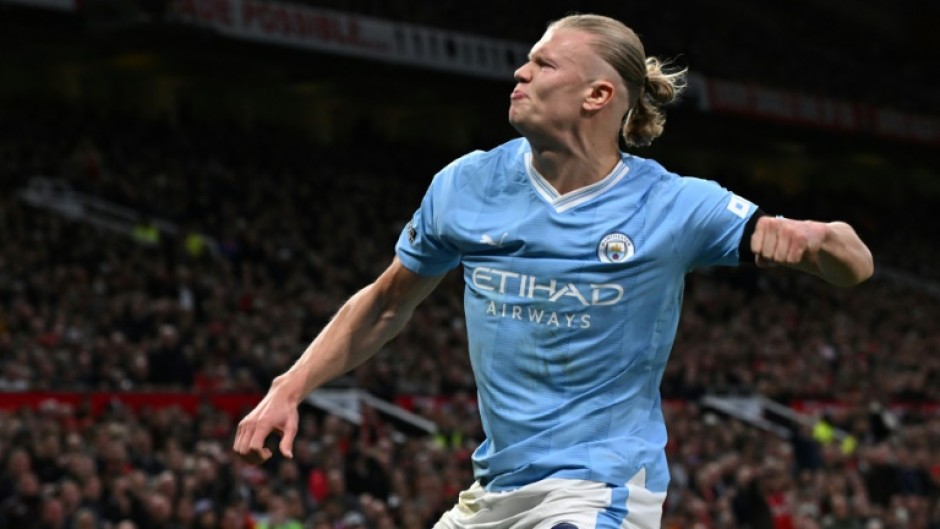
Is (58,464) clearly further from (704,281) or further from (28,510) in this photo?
(704,281)

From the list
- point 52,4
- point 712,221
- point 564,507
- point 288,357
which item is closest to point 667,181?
point 712,221

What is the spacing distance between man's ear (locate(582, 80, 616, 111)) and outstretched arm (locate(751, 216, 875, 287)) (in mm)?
609

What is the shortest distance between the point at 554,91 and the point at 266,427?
112 cm

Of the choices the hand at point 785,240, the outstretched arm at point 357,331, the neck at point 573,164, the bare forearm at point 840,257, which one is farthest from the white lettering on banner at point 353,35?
the bare forearm at point 840,257

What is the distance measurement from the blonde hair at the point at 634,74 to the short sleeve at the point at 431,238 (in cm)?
50

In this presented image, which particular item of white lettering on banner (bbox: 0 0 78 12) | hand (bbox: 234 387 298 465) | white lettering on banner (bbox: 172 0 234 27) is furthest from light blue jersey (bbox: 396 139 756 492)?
white lettering on banner (bbox: 172 0 234 27)

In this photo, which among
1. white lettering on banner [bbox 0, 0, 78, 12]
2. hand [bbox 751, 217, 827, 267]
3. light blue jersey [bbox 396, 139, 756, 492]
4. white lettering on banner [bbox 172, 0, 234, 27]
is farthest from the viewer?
white lettering on banner [bbox 172, 0, 234, 27]

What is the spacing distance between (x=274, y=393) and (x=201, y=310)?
1390cm

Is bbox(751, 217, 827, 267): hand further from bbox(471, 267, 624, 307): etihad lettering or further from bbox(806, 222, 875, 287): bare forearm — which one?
bbox(471, 267, 624, 307): etihad lettering

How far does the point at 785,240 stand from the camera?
3559 millimetres

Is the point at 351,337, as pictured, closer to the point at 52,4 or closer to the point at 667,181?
the point at 667,181

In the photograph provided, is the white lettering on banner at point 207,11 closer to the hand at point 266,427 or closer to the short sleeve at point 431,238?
the short sleeve at point 431,238

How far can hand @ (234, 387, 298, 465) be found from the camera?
382 centimetres

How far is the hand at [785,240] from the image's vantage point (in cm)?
351
